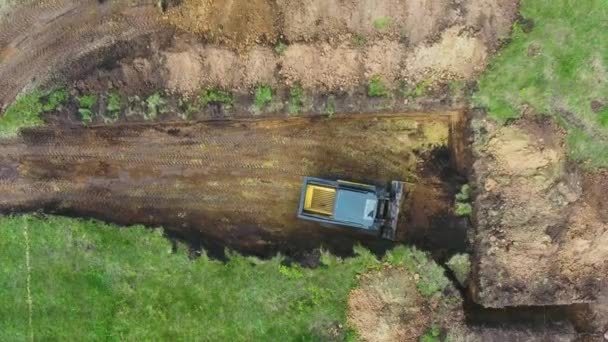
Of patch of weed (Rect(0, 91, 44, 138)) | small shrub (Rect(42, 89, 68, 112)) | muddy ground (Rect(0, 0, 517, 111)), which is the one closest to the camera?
muddy ground (Rect(0, 0, 517, 111))

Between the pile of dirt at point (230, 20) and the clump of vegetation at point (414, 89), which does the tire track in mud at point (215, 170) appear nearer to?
the clump of vegetation at point (414, 89)

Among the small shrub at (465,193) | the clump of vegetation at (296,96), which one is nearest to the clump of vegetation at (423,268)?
the small shrub at (465,193)

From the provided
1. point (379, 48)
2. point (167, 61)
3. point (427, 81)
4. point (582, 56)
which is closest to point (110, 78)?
point (167, 61)

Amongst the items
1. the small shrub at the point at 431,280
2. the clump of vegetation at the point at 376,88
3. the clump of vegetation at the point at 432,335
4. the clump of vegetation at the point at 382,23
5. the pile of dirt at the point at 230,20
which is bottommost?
the clump of vegetation at the point at 432,335

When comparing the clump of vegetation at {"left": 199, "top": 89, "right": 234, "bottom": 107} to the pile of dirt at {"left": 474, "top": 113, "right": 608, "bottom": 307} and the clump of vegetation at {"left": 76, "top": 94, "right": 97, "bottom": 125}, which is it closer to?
the clump of vegetation at {"left": 76, "top": 94, "right": 97, "bottom": 125}

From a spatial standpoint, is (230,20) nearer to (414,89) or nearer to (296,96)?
(296,96)

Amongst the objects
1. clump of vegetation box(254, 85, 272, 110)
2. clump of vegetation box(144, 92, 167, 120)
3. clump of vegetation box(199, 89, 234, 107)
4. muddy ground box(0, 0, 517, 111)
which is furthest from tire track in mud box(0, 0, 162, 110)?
clump of vegetation box(254, 85, 272, 110)
